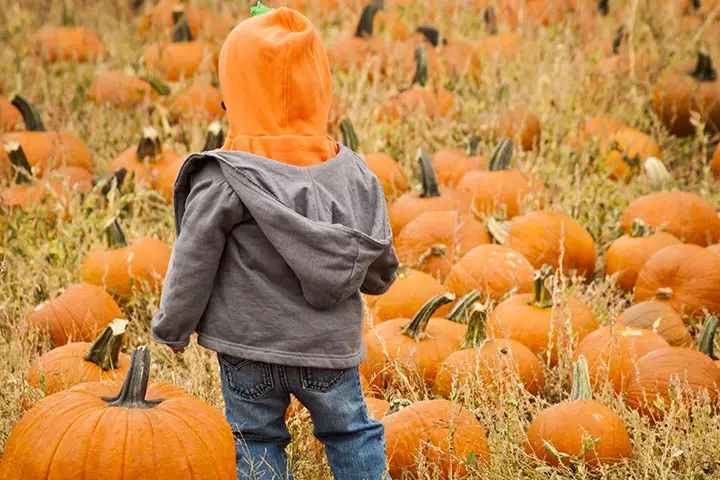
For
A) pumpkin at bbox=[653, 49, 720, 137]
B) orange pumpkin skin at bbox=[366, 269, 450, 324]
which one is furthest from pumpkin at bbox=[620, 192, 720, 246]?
pumpkin at bbox=[653, 49, 720, 137]

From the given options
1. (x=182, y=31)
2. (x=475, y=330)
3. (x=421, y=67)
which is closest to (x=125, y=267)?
(x=475, y=330)

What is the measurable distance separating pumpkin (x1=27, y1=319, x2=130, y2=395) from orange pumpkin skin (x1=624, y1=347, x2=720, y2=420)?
6.10 feet

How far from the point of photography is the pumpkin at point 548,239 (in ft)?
16.5

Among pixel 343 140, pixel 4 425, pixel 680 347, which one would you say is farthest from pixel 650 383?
pixel 343 140

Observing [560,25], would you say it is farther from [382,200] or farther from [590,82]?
Result: [382,200]

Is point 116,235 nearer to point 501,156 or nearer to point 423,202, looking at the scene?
point 423,202

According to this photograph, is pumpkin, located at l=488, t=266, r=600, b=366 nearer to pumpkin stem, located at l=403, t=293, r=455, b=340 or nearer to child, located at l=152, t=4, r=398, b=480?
pumpkin stem, located at l=403, t=293, r=455, b=340

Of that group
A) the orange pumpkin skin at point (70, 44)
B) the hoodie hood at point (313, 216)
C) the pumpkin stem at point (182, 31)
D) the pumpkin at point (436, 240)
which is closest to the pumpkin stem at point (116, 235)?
the pumpkin at point (436, 240)

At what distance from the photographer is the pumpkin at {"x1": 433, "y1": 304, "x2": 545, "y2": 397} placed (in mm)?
3748

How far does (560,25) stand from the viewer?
8.49 m

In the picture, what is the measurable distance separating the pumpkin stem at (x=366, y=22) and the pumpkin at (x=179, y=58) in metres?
1.14

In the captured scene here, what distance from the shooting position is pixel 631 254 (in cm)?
506

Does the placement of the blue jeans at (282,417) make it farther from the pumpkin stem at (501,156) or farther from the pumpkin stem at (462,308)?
the pumpkin stem at (501,156)

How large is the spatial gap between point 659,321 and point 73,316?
2420 mm
